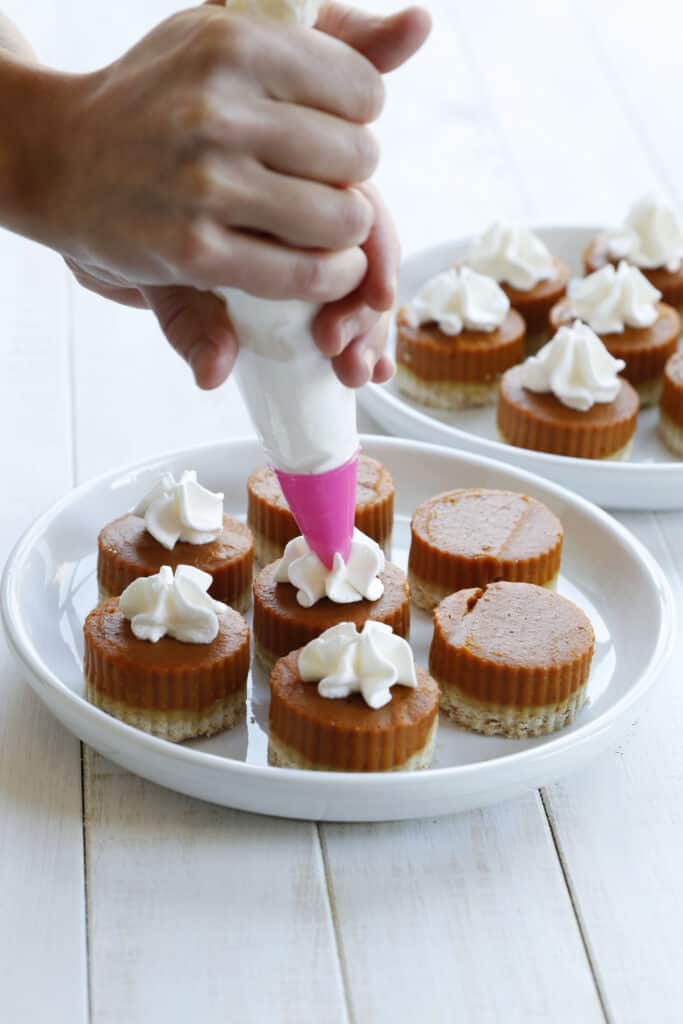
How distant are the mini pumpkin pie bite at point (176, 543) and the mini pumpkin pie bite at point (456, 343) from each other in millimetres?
609

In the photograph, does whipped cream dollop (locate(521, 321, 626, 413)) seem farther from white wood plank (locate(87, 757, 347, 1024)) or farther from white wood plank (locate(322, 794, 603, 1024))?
white wood plank (locate(87, 757, 347, 1024))

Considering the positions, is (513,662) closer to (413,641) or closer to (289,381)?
(413,641)

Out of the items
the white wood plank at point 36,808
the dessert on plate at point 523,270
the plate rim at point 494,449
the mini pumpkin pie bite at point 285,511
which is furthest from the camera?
the dessert on plate at point 523,270

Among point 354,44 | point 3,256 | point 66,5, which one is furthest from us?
point 66,5

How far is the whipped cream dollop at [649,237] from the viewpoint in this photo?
8.23 ft

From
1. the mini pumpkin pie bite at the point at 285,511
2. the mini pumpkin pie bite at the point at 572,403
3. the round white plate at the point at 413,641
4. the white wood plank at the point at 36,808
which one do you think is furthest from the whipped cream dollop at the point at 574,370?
the white wood plank at the point at 36,808

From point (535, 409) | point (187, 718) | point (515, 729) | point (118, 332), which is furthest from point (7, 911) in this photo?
point (118, 332)

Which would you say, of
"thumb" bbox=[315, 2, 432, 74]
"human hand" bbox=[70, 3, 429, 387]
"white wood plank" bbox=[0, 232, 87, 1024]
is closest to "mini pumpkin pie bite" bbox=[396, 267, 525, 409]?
"white wood plank" bbox=[0, 232, 87, 1024]

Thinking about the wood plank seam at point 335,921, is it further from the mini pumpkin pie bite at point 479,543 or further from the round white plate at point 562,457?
the round white plate at point 562,457

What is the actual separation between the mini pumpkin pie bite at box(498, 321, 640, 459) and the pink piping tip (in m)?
0.56

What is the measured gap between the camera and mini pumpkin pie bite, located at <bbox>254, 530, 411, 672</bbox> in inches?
63.9

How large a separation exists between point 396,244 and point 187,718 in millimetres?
537

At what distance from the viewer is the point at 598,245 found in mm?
2553

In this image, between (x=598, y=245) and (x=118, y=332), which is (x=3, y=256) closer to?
(x=118, y=332)
